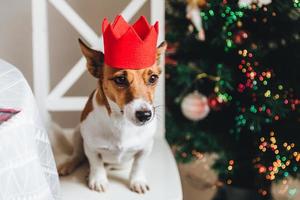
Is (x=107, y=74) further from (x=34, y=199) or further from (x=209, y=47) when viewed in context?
(x=209, y=47)

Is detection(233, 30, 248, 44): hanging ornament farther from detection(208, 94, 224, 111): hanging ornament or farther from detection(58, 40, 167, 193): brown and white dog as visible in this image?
detection(58, 40, 167, 193): brown and white dog

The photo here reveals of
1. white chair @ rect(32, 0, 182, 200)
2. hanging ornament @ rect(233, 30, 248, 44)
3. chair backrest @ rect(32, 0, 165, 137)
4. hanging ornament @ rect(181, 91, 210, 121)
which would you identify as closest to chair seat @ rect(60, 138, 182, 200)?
white chair @ rect(32, 0, 182, 200)

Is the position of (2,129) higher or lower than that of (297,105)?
higher

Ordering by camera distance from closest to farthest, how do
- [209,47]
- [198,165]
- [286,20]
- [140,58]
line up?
[140,58] → [286,20] → [209,47] → [198,165]

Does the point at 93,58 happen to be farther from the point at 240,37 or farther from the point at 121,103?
the point at 240,37

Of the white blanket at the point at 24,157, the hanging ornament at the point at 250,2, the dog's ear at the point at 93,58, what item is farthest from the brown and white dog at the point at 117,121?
the hanging ornament at the point at 250,2

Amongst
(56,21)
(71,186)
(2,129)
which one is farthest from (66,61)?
(2,129)

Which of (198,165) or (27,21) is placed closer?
(27,21)

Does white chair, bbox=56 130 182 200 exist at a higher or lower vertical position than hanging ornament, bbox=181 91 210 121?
higher

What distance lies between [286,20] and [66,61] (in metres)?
0.70

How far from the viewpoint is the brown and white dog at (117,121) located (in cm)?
101

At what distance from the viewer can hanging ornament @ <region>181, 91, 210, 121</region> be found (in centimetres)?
154

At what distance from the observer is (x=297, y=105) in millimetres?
1453

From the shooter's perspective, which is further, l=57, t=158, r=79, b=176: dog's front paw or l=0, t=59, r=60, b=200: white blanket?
l=57, t=158, r=79, b=176: dog's front paw
